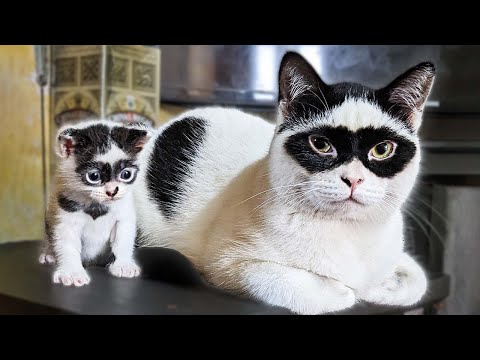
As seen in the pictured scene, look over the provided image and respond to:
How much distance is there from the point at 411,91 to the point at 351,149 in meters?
0.11

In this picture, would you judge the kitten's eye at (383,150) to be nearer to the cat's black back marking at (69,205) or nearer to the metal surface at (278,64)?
the metal surface at (278,64)

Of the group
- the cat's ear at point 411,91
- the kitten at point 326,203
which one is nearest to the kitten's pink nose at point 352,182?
the kitten at point 326,203

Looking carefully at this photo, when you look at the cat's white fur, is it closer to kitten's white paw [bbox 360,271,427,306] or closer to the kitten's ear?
kitten's white paw [bbox 360,271,427,306]

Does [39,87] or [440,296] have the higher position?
[39,87]

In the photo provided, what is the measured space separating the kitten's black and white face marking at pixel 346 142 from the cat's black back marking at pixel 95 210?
24 centimetres

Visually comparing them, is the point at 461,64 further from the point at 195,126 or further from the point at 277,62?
the point at 195,126

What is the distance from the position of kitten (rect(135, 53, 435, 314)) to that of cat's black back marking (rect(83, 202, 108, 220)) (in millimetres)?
175

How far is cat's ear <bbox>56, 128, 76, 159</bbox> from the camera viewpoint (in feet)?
2.38

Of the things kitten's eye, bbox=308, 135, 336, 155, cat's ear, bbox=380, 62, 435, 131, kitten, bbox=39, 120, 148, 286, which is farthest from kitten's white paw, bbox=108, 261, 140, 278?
cat's ear, bbox=380, 62, 435, 131

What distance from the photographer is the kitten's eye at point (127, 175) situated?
0.74 metres
